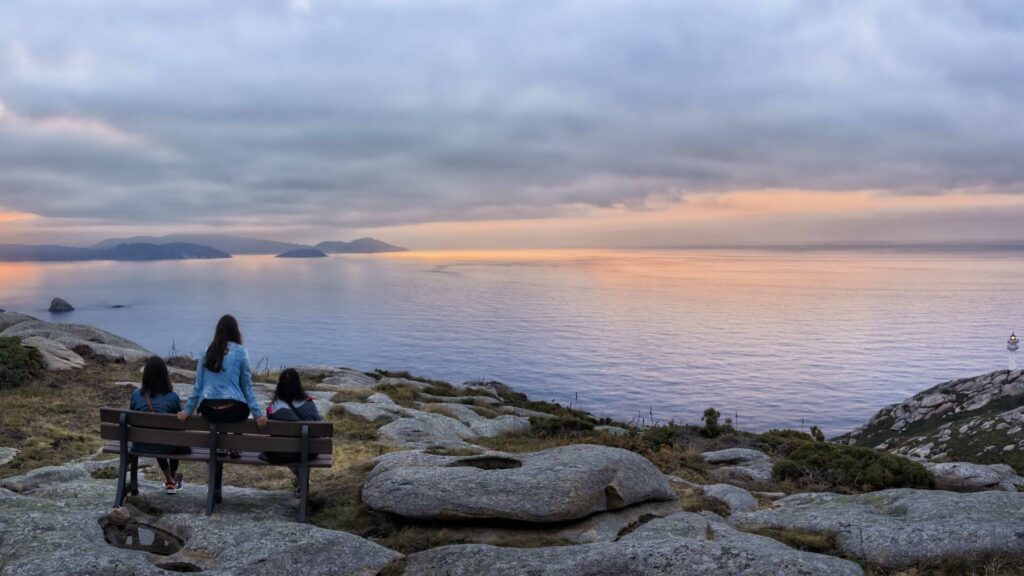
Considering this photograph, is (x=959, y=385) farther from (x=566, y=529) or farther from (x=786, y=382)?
(x=566, y=529)

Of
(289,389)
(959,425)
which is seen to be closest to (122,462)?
(289,389)

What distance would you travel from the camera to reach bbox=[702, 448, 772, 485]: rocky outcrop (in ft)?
63.1

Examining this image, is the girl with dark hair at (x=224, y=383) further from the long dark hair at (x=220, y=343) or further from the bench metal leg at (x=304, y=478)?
the bench metal leg at (x=304, y=478)

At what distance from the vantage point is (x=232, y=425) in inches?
411

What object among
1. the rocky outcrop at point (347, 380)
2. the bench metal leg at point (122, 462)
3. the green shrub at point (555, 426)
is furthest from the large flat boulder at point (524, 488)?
the rocky outcrop at point (347, 380)

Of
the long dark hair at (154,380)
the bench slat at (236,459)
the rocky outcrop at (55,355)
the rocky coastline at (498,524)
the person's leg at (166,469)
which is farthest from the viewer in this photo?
the rocky outcrop at (55,355)

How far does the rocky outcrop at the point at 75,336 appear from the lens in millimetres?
28216

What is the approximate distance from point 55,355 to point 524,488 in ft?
77.0

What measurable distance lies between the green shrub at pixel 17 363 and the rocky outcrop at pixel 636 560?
20.3 m

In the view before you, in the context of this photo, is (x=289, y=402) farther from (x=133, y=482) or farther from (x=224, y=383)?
(x=133, y=482)

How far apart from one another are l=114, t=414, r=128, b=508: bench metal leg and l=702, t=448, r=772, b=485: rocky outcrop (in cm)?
1470

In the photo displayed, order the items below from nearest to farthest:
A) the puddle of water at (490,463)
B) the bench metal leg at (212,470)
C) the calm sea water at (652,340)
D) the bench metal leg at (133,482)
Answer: the bench metal leg at (212,470)
the bench metal leg at (133,482)
the puddle of water at (490,463)
the calm sea water at (652,340)

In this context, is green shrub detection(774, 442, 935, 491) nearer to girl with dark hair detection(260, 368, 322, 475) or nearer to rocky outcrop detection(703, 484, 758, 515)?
rocky outcrop detection(703, 484, 758, 515)

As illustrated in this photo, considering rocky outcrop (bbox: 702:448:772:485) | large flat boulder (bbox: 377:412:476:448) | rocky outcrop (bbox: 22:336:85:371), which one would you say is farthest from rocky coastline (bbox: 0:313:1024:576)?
rocky outcrop (bbox: 22:336:85:371)
